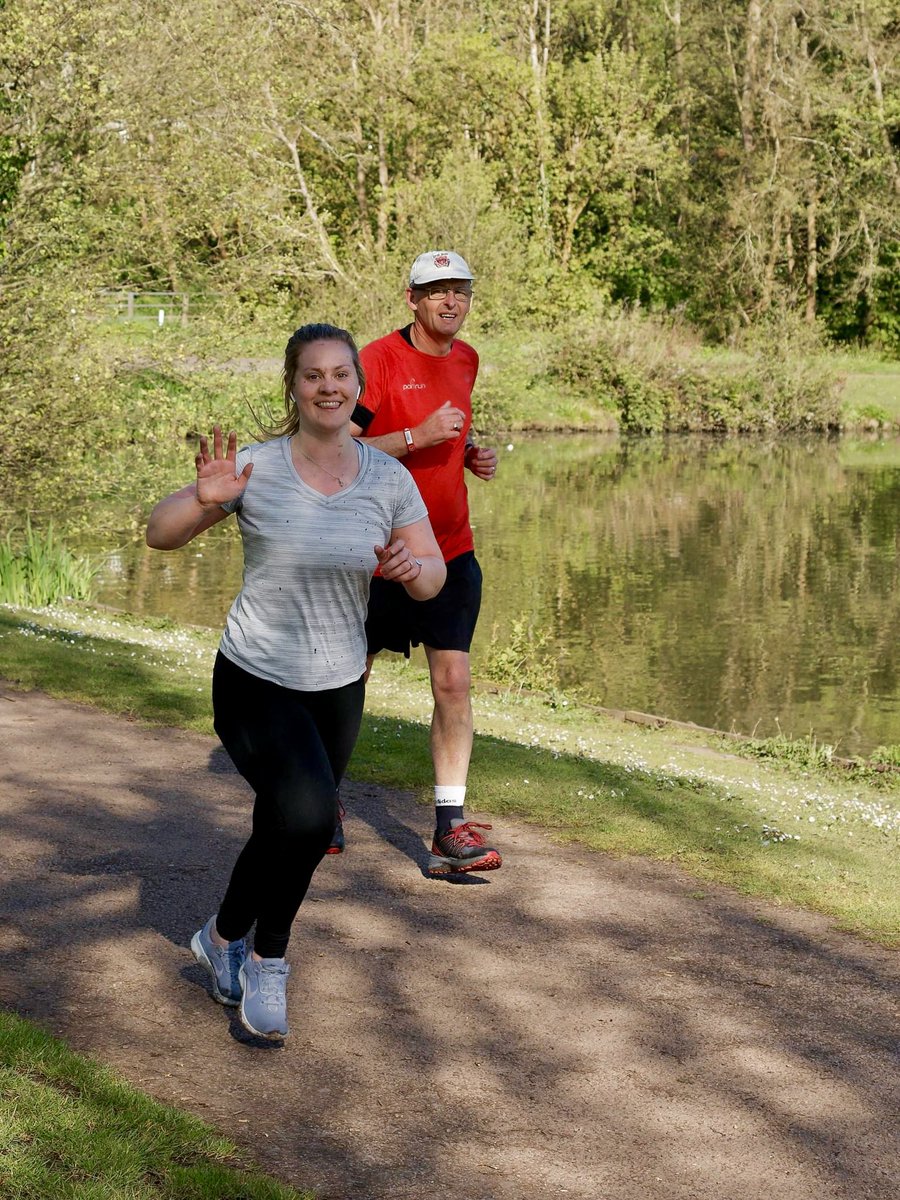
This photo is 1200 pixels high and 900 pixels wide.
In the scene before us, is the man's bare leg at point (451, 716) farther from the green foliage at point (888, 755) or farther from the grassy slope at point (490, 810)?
the green foliage at point (888, 755)

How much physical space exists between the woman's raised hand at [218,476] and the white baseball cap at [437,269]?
2.10 metres

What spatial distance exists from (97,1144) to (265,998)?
2.88 ft

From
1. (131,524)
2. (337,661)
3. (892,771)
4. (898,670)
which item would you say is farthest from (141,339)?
(337,661)

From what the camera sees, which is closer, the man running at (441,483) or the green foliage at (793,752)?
the man running at (441,483)

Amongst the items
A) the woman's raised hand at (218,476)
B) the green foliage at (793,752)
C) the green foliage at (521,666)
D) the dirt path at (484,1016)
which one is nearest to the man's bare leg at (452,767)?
the dirt path at (484,1016)

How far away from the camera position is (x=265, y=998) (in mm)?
4559

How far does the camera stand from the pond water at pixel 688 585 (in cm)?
1652

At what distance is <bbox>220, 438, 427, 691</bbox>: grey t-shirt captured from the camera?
444 cm

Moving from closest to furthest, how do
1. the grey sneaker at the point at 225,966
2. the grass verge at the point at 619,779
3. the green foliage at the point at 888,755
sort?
the grey sneaker at the point at 225,966, the grass verge at the point at 619,779, the green foliage at the point at 888,755

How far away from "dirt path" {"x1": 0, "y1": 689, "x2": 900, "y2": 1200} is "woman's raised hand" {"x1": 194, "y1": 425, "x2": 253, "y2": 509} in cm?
162

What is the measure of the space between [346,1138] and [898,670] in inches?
583

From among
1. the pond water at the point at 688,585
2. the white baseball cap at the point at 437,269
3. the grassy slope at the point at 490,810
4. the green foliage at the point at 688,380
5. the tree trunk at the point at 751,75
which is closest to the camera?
the grassy slope at the point at 490,810

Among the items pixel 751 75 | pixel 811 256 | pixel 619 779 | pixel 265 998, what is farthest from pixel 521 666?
pixel 811 256

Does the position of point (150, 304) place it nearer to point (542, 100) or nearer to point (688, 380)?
point (688, 380)
